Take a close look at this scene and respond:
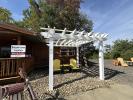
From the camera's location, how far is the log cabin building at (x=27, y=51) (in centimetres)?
1027

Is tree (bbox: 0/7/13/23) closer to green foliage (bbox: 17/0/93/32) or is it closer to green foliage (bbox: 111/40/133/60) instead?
green foliage (bbox: 17/0/93/32)

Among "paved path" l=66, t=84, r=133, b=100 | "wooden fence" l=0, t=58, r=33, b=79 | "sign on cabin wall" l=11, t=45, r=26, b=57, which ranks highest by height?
"sign on cabin wall" l=11, t=45, r=26, b=57

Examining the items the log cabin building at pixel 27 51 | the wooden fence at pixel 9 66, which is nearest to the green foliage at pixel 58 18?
the log cabin building at pixel 27 51

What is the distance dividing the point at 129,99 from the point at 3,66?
6707 mm

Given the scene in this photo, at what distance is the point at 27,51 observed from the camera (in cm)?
1698

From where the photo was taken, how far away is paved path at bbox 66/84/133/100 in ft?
25.8

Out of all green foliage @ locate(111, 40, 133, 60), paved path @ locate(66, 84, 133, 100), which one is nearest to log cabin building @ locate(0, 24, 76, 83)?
paved path @ locate(66, 84, 133, 100)

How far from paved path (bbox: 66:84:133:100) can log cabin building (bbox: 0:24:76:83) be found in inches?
166

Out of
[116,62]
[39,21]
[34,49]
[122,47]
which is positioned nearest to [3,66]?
[34,49]

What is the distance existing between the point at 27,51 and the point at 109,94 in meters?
10.4

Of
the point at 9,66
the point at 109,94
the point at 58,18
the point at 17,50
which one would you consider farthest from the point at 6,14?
the point at 109,94

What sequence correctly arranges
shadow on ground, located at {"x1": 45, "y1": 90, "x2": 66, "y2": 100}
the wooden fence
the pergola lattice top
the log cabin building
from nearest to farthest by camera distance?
1. shadow on ground, located at {"x1": 45, "y1": 90, "x2": 66, "y2": 100}
2. the pergola lattice top
3. the wooden fence
4. the log cabin building

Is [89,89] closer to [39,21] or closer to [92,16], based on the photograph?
[39,21]

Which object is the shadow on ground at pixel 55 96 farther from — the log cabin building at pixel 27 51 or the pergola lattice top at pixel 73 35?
the log cabin building at pixel 27 51
